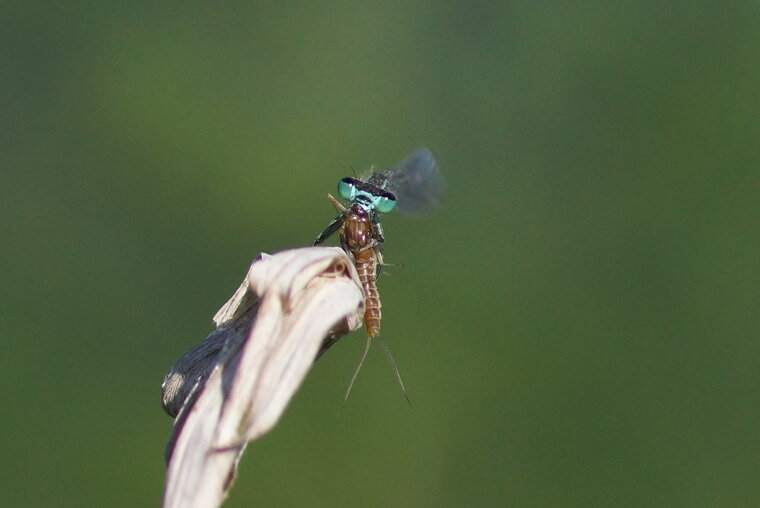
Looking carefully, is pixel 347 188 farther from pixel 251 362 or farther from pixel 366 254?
pixel 251 362

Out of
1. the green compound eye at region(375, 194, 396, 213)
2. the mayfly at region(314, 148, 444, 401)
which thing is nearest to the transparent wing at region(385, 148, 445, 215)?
the mayfly at region(314, 148, 444, 401)

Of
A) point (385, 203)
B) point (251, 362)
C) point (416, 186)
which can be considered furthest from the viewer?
point (416, 186)

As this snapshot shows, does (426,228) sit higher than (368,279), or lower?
higher

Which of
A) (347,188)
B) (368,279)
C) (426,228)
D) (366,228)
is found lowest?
(368,279)

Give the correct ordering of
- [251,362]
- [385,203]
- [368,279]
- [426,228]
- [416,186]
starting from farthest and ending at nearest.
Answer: [426,228], [416,186], [385,203], [368,279], [251,362]

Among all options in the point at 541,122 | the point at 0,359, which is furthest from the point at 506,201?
the point at 0,359

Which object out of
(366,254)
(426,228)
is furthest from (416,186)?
(426,228)

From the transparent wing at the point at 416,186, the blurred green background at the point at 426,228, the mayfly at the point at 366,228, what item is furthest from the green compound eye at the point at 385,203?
the blurred green background at the point at 426,228

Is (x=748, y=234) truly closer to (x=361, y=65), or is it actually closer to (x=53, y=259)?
(x=361, y=65)
